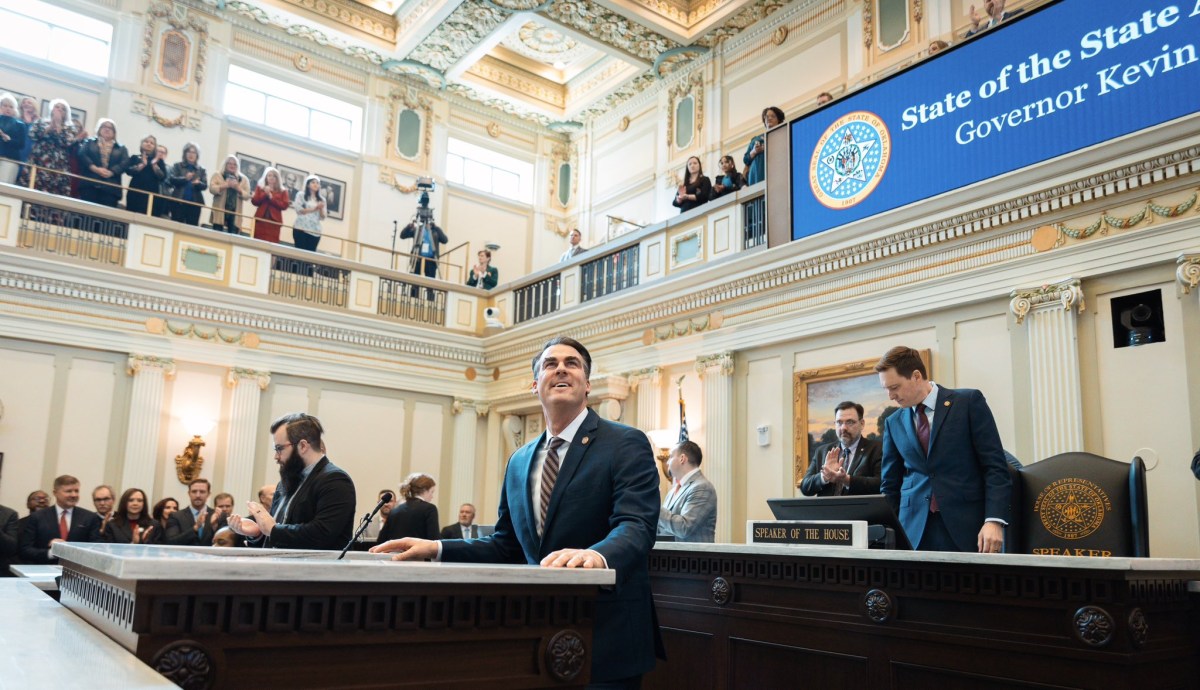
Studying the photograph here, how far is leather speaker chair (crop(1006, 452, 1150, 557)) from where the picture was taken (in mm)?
3543

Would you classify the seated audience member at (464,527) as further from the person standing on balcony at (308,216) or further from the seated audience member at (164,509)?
the person standing on balcony at (308,216)

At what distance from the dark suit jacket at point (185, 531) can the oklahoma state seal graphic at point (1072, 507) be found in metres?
6.48

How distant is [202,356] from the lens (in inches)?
431

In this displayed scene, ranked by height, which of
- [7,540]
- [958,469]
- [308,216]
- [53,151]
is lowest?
[7,540]

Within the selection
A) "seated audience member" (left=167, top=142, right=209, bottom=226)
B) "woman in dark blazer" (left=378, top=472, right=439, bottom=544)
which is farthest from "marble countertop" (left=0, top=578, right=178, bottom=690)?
"seated audience member" (left=167, top=142, right=209, bottom=226)

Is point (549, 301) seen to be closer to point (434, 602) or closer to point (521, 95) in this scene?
point (521, 95)

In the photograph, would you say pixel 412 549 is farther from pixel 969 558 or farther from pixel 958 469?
pixel 958 469

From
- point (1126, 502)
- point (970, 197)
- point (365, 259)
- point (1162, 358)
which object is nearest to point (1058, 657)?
point (1126, 502)

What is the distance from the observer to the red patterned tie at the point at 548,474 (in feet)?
8.30

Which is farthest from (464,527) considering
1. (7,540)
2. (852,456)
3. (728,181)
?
(852,456)

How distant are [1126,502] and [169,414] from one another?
997cm

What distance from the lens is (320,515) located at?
12.5 feet

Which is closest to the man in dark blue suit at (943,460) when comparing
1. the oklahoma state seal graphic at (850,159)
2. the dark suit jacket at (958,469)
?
the dark suit jacket at (958,469)

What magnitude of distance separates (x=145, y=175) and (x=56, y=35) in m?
3.07
